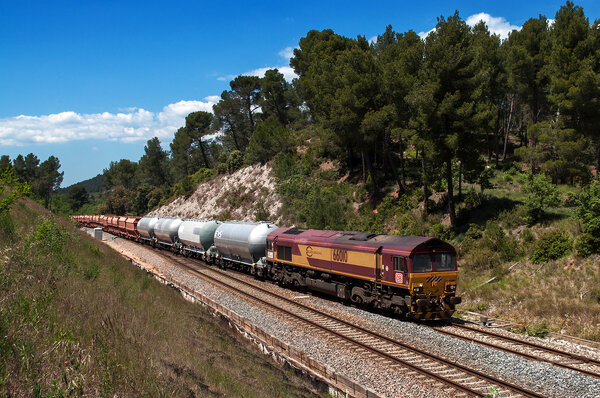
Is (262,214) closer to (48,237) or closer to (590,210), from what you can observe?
(48,237)

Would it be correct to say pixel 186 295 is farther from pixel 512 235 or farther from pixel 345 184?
pixel 345 184

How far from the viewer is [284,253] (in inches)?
970

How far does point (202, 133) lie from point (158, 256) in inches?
1792

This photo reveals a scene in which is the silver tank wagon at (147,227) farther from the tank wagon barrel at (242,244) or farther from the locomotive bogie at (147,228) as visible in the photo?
the tank wagon barrel at (242,244)

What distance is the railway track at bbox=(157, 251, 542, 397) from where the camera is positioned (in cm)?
1063

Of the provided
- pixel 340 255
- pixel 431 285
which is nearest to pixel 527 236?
pixel 431 285

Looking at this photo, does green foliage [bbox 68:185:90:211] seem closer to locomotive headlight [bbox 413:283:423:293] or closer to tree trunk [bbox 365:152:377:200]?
tree trunk [bbox 365:152:377:200]

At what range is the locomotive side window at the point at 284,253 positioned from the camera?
24.1 meters

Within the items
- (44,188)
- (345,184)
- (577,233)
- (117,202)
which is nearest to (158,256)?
(345,184)

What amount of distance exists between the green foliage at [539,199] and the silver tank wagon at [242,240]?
52.7 feet

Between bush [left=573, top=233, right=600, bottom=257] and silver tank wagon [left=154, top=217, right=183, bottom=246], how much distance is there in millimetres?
32989

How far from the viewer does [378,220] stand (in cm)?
3366

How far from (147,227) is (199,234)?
15804 mm

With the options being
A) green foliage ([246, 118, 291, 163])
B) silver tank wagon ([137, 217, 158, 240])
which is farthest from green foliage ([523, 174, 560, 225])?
green foliage ([246, 118, 291, 163])
